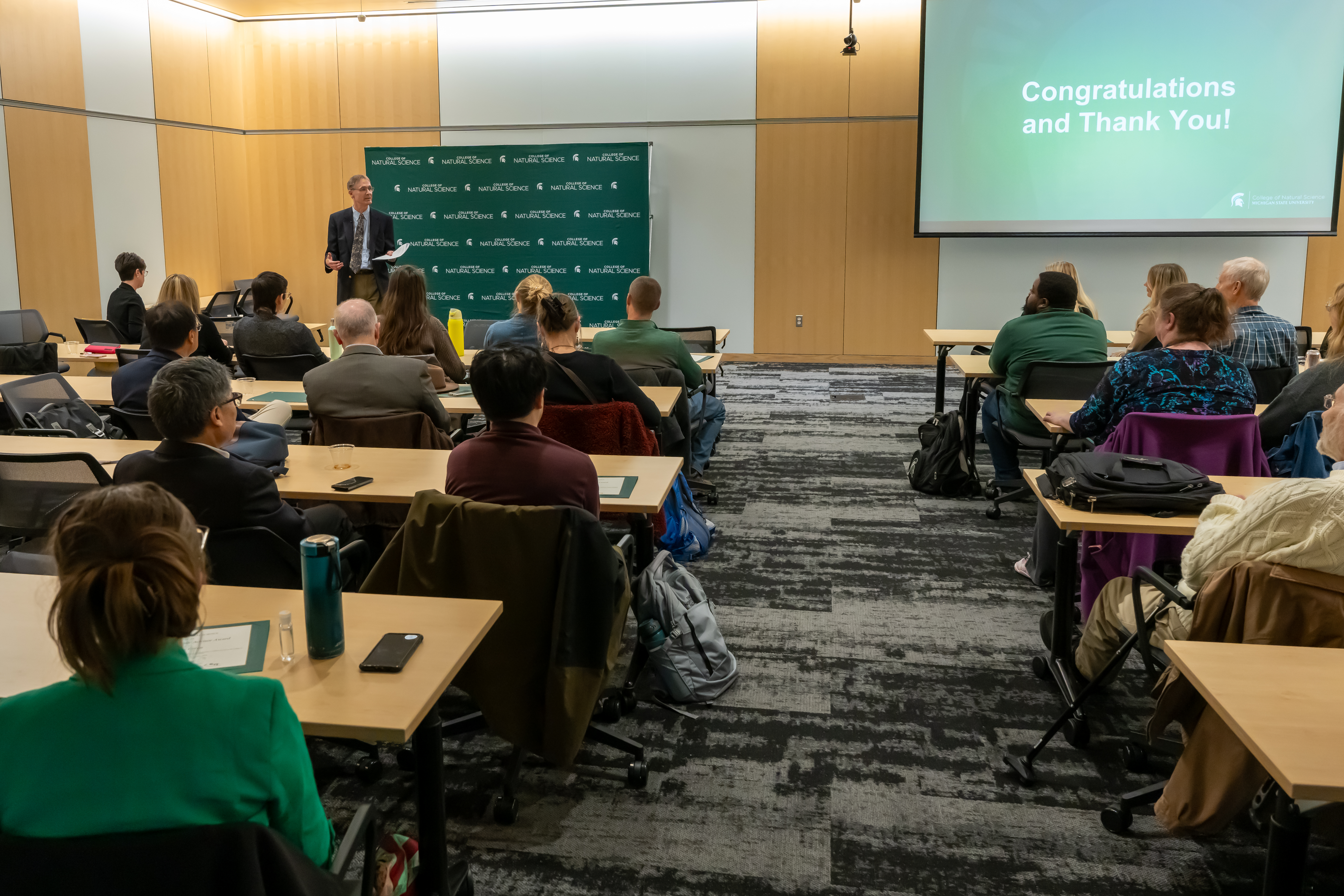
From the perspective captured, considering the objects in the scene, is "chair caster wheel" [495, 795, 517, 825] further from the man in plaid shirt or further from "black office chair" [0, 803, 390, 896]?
the man in plaid shirt

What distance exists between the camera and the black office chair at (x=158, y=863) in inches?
42.7

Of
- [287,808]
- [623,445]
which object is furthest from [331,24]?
[287,808]

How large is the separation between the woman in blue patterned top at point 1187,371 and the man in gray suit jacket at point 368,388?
96.8 inches

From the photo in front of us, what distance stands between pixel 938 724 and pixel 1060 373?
2463mm

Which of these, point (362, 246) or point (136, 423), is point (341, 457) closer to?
point (136, 423)

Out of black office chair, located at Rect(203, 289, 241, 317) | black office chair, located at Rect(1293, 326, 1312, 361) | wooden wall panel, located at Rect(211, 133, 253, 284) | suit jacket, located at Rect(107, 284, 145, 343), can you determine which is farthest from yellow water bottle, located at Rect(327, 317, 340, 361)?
wooden wall panel, located at Rect(211, 133, 253, 284)

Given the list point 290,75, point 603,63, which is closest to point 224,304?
point 290,75

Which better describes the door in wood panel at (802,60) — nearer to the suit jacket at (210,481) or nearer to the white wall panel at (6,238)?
the white wall panel at (6,238)

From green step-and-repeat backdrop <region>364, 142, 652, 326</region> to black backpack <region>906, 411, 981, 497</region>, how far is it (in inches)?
192

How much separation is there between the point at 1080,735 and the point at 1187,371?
1.36 metres

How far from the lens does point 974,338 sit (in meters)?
6.64

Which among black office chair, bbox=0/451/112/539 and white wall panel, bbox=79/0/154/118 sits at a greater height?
white wall panel, bbox=79/0/154/118

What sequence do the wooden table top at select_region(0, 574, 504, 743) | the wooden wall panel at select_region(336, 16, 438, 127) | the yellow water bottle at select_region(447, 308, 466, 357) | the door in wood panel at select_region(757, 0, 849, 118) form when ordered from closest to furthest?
the wooden table top at select_region(0, 574, 504, 743) → the yellow water bottle at select_region(447, 308, 466, 357) → the door in wood panel at select_region(757, 0, 849, 118) → the wooden wall panel at select_region(336, 16, 438, 127)

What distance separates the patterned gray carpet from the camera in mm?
2217
